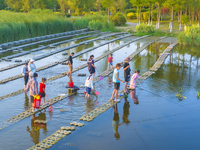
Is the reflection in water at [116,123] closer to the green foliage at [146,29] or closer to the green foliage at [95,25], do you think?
the green foliage at [146,29]

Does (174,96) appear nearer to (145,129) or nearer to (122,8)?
(145,129)

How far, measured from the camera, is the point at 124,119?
955 cm

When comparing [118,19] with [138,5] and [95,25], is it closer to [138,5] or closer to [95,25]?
[138,5]

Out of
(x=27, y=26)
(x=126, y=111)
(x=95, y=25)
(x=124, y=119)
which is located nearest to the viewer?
(x=124, y=119)

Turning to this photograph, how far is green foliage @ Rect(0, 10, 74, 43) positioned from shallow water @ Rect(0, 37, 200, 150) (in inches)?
545

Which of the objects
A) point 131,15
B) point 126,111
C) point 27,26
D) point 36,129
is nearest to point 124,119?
point 126,111

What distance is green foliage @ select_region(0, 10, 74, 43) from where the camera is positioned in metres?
26.7

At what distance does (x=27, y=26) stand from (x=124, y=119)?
2378cm

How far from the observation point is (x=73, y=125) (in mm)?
8953

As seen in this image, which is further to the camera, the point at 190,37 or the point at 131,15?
the point at 131,15

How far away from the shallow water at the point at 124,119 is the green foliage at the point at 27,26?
13848 mm

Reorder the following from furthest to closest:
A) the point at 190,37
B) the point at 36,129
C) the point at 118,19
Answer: the point at 118,19 → the point at 190,37 → the point at 36,129

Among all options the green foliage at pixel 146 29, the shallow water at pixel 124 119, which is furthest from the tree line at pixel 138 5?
the shallow water at pixel 124 119

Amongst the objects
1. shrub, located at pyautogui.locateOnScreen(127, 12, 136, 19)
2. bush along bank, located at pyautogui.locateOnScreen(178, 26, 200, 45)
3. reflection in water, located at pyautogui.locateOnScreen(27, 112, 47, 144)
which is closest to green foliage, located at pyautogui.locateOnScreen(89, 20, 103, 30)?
bush along bank, located at pyautogui.locateOnScreen(178, 26, 200, 45)
